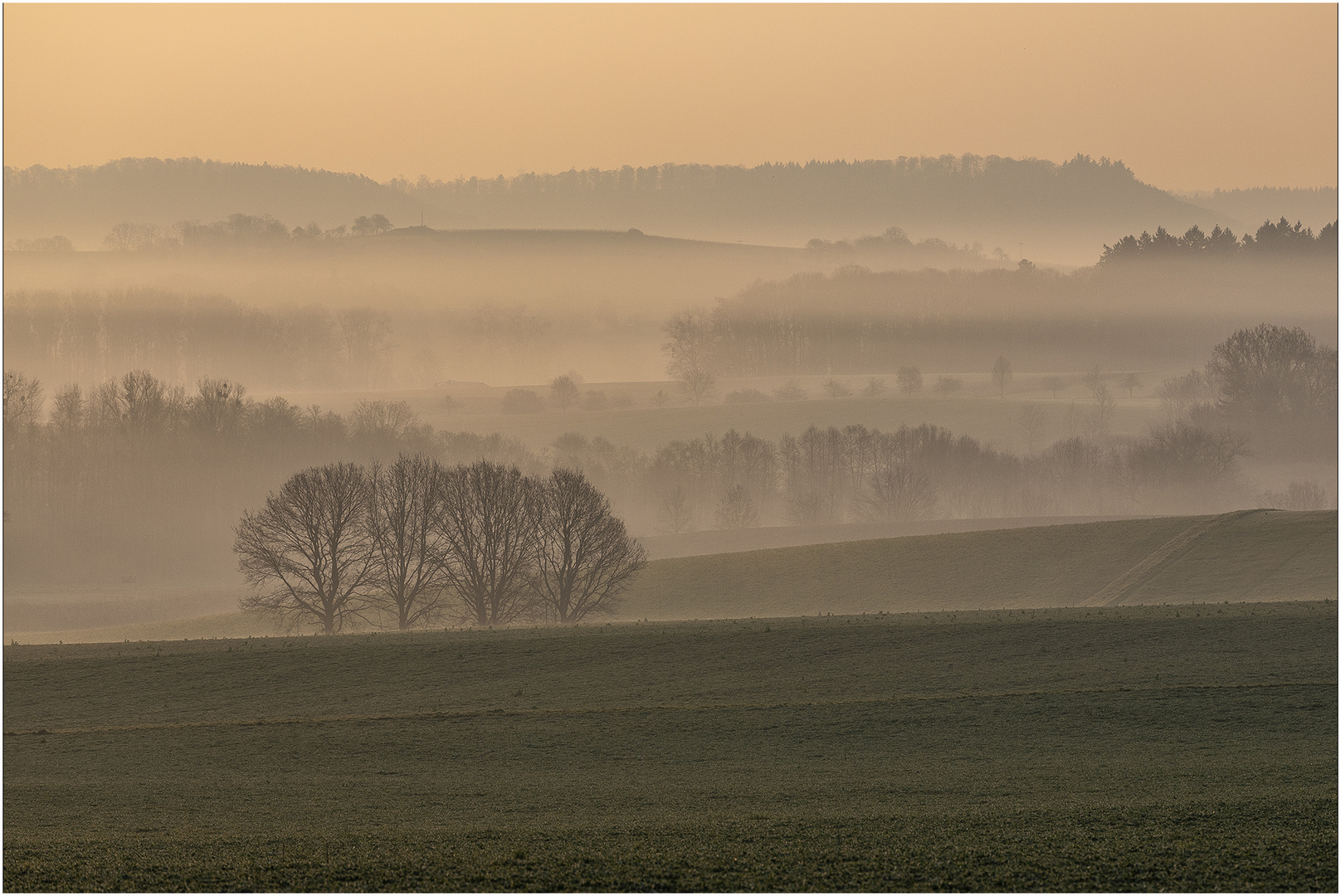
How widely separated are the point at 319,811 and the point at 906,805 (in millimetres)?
11423

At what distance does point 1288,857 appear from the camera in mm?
16422

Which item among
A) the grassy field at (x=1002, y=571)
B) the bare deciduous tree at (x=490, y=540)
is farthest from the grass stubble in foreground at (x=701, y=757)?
the bare deciduous tree at (x=490, y=540)

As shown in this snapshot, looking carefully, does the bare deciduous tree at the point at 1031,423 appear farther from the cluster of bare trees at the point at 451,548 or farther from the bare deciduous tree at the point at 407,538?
the bare deciduous tree at the point at 407,538

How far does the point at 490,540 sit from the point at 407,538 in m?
6.77

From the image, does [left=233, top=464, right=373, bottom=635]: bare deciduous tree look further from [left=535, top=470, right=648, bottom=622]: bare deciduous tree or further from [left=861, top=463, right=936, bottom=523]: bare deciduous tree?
[left=861, top=463, right=936, bottom=523]: bare deciduous tree

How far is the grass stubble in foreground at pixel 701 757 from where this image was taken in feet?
55.8

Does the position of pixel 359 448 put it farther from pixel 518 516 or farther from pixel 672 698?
pixel 672 698

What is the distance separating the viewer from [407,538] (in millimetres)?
78000

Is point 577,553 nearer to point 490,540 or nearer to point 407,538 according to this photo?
point 490,540

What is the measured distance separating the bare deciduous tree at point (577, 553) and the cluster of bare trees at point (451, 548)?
8 centimetres

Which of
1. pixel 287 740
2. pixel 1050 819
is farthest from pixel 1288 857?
pixel 287 740

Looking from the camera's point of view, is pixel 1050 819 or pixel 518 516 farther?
pixel 518 516

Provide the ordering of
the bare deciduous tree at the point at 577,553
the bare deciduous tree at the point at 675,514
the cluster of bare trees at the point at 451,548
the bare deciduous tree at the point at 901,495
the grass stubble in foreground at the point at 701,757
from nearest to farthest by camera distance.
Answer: the grass stubble in foreground at the point at 701,757 → the cluster of bare trees at the point at 451,548 → the bare deciduous tree at the point at 577,553 → the bare deciduous tree at the point at 901,495 → the bare deciduous tree at the point at 675,514

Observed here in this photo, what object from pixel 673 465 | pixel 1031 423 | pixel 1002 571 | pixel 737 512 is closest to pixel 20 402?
pixel 673 465
